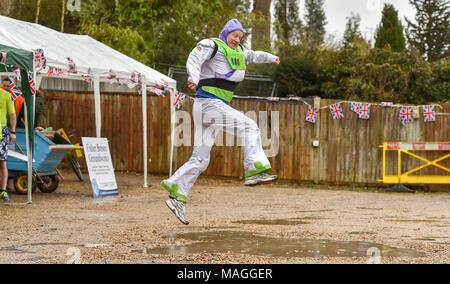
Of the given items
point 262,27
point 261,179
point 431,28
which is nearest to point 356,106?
point 261,179

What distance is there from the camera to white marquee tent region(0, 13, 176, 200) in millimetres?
13297

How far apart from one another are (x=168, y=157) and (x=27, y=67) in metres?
8.80

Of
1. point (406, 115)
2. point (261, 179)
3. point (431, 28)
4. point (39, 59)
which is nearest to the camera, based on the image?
point (261, 179)

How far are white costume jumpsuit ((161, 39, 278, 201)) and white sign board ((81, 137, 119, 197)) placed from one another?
579 centimetres

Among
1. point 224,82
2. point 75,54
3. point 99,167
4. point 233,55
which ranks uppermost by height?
point 75,54

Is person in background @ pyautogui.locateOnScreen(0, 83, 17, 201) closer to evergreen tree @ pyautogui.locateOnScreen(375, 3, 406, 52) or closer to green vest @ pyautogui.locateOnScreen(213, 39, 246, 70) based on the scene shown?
green vest @ pyautogui.locateOnScreen(213, 39, 246, 70)

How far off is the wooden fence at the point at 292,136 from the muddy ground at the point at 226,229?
7.85 ft

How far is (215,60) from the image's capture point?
8.04m

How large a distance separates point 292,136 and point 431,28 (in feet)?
76.2

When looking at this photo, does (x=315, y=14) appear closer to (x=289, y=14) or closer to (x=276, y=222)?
(x=289, y=14)

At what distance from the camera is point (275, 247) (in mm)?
6949

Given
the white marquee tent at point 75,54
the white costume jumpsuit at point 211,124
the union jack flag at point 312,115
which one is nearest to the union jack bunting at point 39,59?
the white marquee tent at point 75,54

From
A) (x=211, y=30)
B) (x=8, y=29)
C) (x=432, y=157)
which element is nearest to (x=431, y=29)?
(x=211, y=30)
